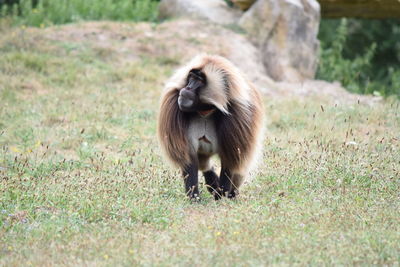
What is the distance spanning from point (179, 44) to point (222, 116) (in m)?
6.67

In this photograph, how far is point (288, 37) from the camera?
11703mm

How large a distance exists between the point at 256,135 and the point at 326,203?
87 centimetres

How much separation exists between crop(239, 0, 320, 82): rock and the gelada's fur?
6.36 meters

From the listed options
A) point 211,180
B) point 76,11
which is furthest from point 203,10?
point 211,180

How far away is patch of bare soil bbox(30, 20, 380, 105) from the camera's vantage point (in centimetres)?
1103

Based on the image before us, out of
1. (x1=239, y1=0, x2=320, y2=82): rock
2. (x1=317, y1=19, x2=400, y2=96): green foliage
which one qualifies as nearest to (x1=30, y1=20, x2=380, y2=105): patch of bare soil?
(x1=239, y1=0, x2=320, y2=82): rock

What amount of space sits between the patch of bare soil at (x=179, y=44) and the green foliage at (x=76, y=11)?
33.1 inches

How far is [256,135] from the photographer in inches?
213

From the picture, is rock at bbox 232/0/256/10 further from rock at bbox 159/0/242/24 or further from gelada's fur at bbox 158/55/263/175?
gelada's fur at bbox 158/55/263/175

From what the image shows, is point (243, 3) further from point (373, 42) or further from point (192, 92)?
point (192, 92)

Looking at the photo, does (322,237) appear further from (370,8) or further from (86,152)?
(370,8)

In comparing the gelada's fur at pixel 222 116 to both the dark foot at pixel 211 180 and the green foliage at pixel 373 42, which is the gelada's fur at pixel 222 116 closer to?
the dark foot at pixel 211 180

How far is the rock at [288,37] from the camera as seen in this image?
11617 mm

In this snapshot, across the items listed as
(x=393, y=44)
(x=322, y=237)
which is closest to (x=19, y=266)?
(x=322, y=237)
